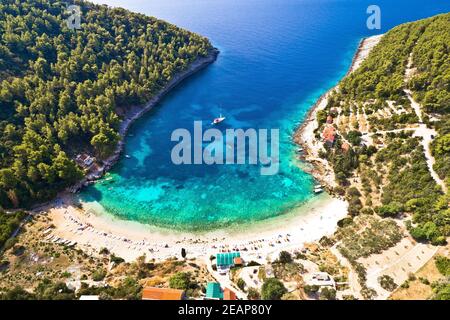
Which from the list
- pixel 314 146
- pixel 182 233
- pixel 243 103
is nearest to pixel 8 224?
pixel 182 233

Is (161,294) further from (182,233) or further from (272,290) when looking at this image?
(182,233)

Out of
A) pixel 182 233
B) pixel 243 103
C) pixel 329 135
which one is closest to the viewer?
pixel 182 233

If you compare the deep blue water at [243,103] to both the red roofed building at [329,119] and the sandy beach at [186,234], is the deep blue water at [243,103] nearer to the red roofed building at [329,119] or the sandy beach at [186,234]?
the sandy beach at [186,234]

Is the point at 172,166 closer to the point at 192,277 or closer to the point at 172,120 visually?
the point at 172,120

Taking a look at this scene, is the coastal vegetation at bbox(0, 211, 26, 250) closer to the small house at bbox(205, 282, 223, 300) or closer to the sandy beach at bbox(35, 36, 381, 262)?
the sandy beach at bbox(35, 36, 381, 262)

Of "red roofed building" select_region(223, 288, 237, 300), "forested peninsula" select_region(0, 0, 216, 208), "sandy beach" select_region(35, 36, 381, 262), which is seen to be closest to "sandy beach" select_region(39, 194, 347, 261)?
"sandy beach" select_region(35, 36, 381, 262)
